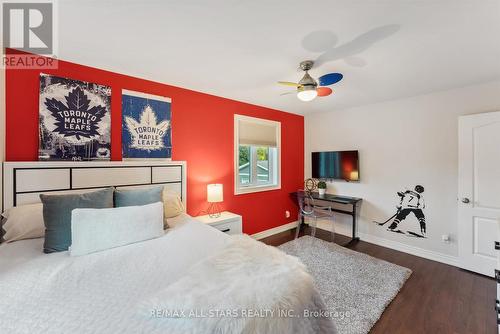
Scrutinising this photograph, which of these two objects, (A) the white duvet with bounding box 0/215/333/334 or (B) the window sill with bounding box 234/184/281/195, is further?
(B) the window sill with bounding box 234/184/281/195

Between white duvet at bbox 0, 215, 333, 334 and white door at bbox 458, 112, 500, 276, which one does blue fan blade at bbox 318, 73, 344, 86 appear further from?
white door at bbox 458, 112, 500, 276

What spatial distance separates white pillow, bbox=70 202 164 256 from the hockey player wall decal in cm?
343

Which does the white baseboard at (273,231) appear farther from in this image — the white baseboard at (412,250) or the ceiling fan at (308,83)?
the ceiling fan at (308,83)

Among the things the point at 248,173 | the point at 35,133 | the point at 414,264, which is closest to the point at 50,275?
the point at 35,133

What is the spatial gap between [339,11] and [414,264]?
317cm

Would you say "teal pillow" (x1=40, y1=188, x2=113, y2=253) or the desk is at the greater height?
"teal pillow" (x1=40, y1=188, x2=113, y2=253)

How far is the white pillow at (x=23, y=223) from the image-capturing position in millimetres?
1697

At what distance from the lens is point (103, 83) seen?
2322 millimetres

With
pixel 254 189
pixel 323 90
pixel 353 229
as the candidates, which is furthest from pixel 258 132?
pixel 353 229

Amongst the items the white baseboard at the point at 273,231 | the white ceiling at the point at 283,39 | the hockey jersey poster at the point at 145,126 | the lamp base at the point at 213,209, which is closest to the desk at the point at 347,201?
the white baseboard at the point at 273,231

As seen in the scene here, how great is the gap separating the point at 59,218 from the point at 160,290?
43.0 inches

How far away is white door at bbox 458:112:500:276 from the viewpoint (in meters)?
2.51

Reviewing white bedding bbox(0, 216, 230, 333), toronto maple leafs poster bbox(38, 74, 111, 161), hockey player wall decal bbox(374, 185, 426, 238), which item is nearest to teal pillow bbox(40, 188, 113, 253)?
white bedding bbox(0, 216, 230, 333)

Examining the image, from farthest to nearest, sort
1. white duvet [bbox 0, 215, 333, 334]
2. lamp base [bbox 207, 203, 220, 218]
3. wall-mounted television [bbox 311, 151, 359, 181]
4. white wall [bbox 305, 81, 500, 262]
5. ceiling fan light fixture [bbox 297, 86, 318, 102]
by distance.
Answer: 1. wall-mounted television [bbox 311, 151, 359, 181]
2. lamp base [bbox 207, 203, 220, 218]
3. white wall [bbox 305, 81, 500, 262]
4. ceiling fan light fixture [bbox 297, 86, 318, 102]
5. white duvet [bbox 0, 215, 333, 334]
